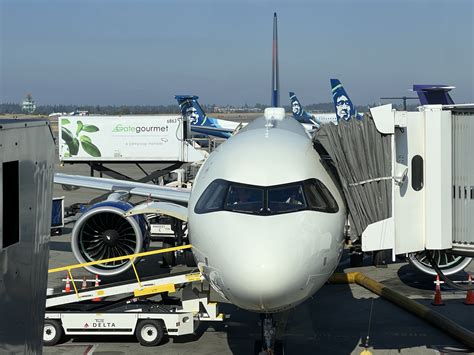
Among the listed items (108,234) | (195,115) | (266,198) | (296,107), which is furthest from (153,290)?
(296,107)

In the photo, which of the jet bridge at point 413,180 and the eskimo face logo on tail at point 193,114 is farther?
the eskimo face logo on tail at point 193,114

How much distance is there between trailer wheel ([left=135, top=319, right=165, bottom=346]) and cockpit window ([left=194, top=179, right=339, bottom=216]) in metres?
3.93

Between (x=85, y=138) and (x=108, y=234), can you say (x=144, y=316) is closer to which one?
(x=108, y=234)

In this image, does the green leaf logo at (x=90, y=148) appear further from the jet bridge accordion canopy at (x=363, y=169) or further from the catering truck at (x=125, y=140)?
the jet bridge accordion canopy at (x=363, y=169)

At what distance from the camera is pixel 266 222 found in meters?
8.02

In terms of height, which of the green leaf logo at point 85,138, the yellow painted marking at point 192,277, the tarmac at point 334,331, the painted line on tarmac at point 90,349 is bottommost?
the painted line on tarmac at point 90,349

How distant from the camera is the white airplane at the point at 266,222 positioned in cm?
773

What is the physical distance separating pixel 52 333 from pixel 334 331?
194 inches

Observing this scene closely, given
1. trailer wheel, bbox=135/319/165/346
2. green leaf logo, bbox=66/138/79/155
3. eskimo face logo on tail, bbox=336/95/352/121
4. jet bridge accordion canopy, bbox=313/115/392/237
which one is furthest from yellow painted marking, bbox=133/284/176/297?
eskimo face logo on tail, bbox=336/95/352/121

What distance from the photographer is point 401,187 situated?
8992mm

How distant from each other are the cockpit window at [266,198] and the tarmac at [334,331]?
11.9ft

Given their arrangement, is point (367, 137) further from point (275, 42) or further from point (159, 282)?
point (275, 42)

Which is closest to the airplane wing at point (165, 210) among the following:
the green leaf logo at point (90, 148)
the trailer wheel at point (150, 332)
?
the trailer wheel at point (150, 332)

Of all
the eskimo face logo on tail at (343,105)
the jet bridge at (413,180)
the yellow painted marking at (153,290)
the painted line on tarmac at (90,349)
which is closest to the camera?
the jet bridge at (413,180)
